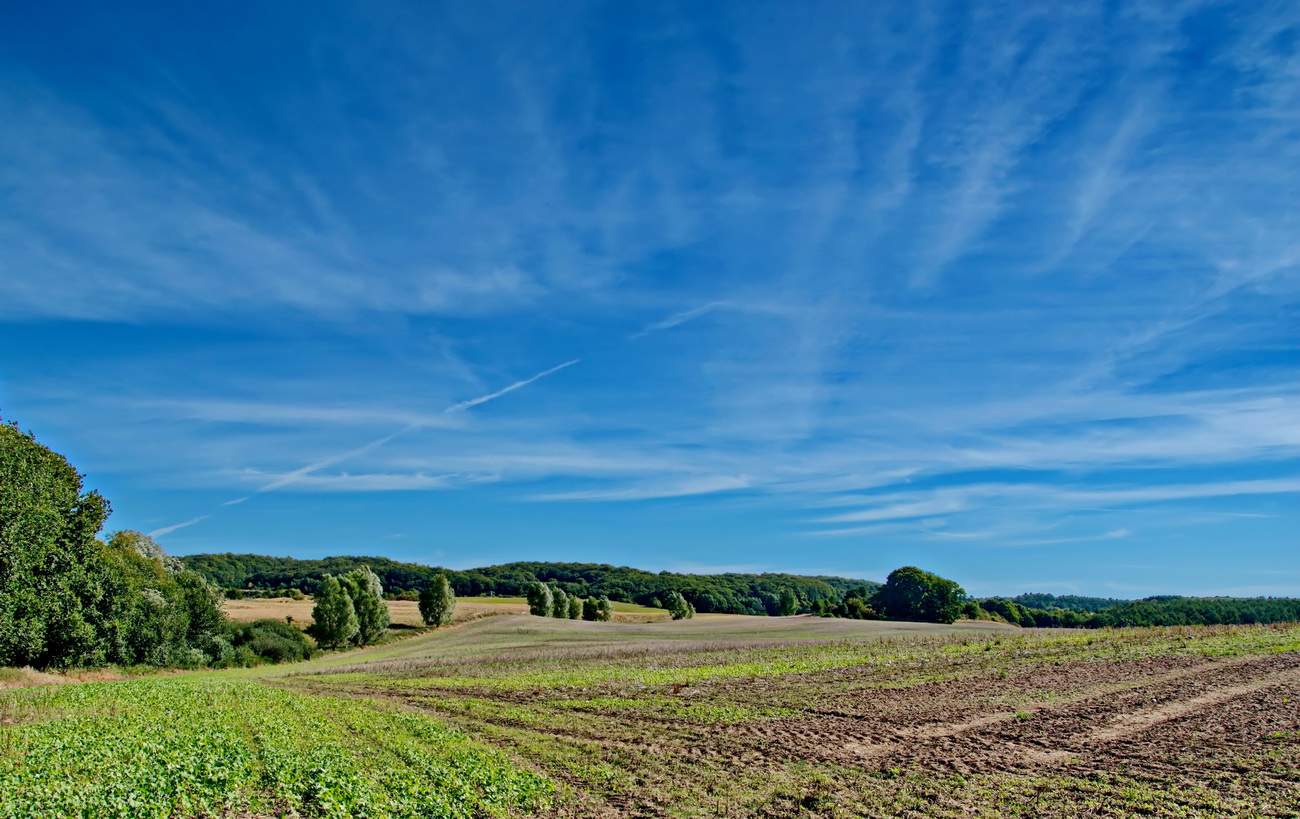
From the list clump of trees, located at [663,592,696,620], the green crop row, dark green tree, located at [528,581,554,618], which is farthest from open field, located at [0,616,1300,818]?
clump of trees, located at [663,592,696,620]

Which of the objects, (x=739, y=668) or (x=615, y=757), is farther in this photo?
(x=739, y=668)

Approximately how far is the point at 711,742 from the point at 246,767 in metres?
12.6

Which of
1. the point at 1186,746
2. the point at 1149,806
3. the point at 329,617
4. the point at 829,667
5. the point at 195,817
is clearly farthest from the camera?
the point at 329,617

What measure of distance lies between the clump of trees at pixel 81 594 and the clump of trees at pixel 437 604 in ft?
111

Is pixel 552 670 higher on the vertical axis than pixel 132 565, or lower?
lower

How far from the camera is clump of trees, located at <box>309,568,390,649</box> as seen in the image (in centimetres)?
9062

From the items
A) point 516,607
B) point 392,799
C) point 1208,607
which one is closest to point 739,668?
point 392,799

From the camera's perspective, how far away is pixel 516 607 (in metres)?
144

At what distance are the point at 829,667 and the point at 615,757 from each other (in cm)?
2920

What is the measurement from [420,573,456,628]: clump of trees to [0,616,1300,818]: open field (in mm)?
71258

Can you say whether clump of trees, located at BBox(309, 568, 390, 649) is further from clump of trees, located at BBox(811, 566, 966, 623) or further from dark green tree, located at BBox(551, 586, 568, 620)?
clump of trees, located at BBox(811, 566, 966, 623)

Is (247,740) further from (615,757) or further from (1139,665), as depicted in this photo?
(1139,665)

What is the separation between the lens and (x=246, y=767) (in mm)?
16828

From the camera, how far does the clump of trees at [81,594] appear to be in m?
46.8
